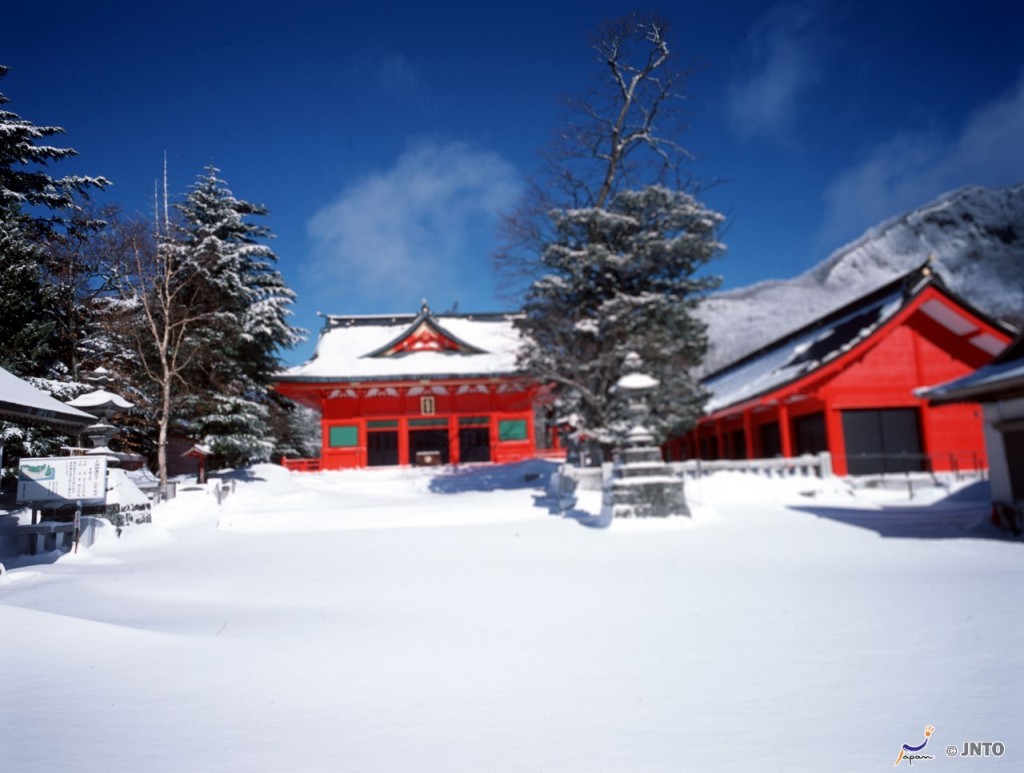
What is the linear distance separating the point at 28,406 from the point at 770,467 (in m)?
14.8

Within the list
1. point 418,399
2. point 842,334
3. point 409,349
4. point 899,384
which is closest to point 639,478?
point 899,384

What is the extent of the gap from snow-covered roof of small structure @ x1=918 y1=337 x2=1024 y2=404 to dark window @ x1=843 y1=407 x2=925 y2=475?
25.3 ft

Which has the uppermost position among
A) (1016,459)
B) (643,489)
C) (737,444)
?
(737,444)

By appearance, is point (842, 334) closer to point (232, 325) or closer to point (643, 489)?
point (643, 489)

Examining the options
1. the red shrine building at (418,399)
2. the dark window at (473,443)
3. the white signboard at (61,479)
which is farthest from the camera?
the dark window at (473,443)

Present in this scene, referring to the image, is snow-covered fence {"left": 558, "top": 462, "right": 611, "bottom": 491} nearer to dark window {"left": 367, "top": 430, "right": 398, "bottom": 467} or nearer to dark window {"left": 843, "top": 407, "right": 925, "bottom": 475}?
dark window {"left": 843, "top": 407, "right": 925, "bottom": 475}

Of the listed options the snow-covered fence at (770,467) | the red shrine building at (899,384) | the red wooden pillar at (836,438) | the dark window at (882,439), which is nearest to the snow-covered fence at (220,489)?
the snow-covered fence at (770,467)

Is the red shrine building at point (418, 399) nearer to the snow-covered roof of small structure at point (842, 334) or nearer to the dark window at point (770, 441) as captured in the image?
the snow-covered roof of small structure at point (842, 334)

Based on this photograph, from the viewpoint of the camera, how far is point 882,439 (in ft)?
58.6

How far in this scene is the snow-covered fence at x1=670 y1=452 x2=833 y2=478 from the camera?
50.1 ft

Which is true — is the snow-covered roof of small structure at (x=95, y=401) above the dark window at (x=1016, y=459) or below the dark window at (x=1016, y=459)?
above

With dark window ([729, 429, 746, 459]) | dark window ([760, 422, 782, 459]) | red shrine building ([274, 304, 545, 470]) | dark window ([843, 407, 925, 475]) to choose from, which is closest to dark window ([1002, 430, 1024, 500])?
dark window ([843, 407, 925, 475])

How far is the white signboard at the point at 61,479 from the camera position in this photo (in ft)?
27.3

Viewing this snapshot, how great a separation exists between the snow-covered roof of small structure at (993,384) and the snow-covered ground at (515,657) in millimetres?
2537
